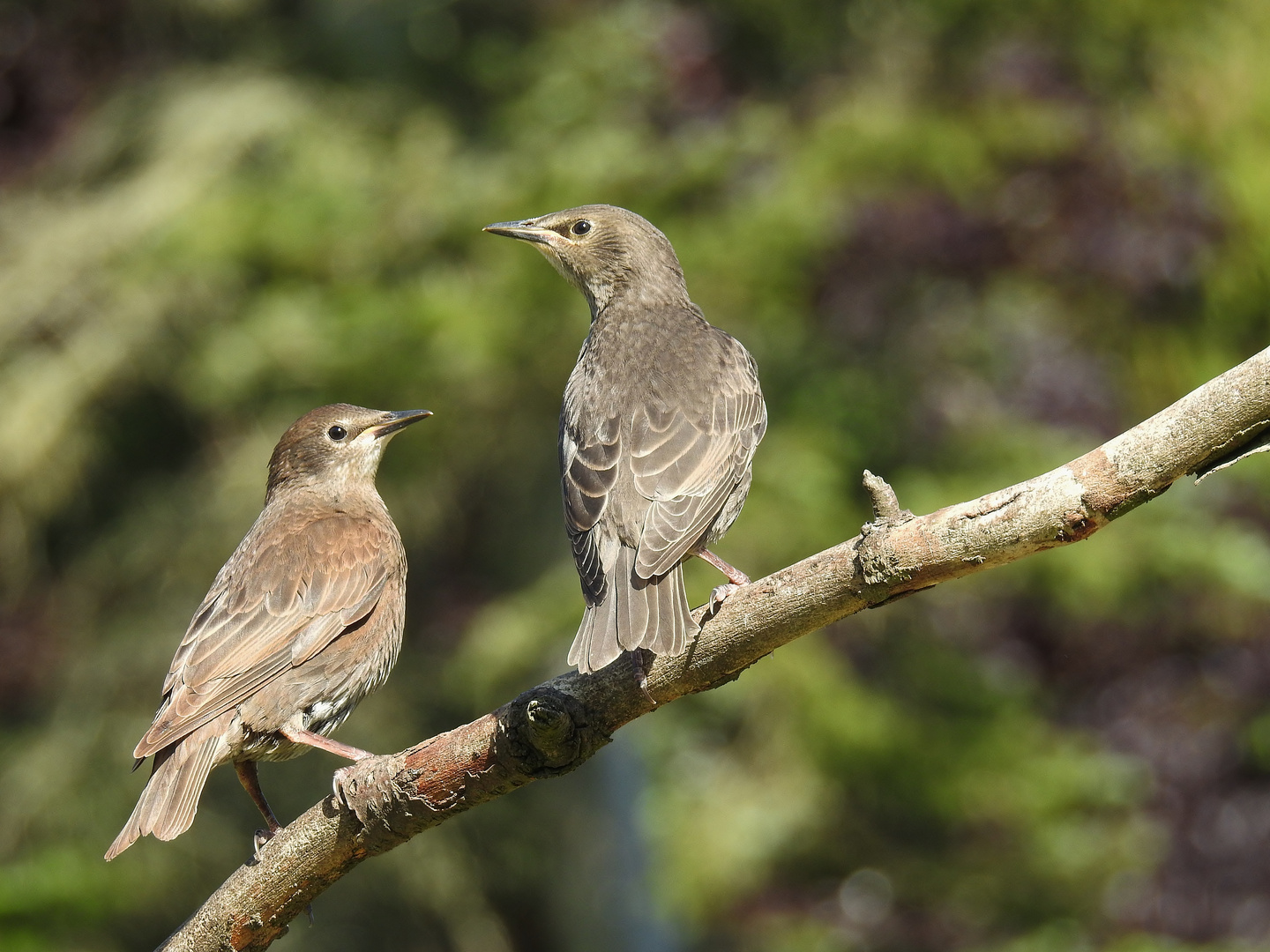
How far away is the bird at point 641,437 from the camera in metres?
3.60

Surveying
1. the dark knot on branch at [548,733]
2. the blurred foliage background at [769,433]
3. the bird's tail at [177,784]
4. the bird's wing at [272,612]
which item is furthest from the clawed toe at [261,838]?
the blurred foliage background at [769,433]

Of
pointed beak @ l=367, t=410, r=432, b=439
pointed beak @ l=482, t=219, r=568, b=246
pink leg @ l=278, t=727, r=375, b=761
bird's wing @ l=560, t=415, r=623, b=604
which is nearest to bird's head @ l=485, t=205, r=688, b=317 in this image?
pointed beak @ l=482, t=219, r=568, b=246

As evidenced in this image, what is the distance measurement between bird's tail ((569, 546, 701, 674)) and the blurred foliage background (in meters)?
4.07

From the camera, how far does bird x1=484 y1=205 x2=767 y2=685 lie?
11.8 ft

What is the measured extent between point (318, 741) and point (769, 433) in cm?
454

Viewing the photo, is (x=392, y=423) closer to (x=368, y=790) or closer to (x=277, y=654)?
(x=277, y=654)

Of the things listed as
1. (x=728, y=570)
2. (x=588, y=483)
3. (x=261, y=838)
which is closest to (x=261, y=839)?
(x=261, y=838)

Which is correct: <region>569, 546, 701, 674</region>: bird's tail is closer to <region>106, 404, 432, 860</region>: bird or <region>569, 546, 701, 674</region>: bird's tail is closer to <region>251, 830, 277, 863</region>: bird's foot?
<region>106, 404, 432, 860</region>: bird

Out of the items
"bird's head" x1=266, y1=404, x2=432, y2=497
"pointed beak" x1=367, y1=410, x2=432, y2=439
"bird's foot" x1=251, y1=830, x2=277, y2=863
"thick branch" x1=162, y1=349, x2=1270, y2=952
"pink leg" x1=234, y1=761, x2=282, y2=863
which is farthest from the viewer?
"bird's head" x1=266, y1=404, x2=432, y2=497

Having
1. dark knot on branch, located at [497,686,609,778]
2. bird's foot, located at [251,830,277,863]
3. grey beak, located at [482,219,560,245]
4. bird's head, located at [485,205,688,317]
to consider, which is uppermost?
grey beak, located at [482,219,560,245]

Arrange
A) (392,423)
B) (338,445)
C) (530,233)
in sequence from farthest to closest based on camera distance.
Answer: (530,233) → (338,445) → (392,423)

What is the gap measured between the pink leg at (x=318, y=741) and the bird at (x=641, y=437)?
776 mm

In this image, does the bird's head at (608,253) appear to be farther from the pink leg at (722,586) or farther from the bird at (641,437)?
the pink leg at (722,586)

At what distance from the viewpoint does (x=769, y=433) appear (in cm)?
834
